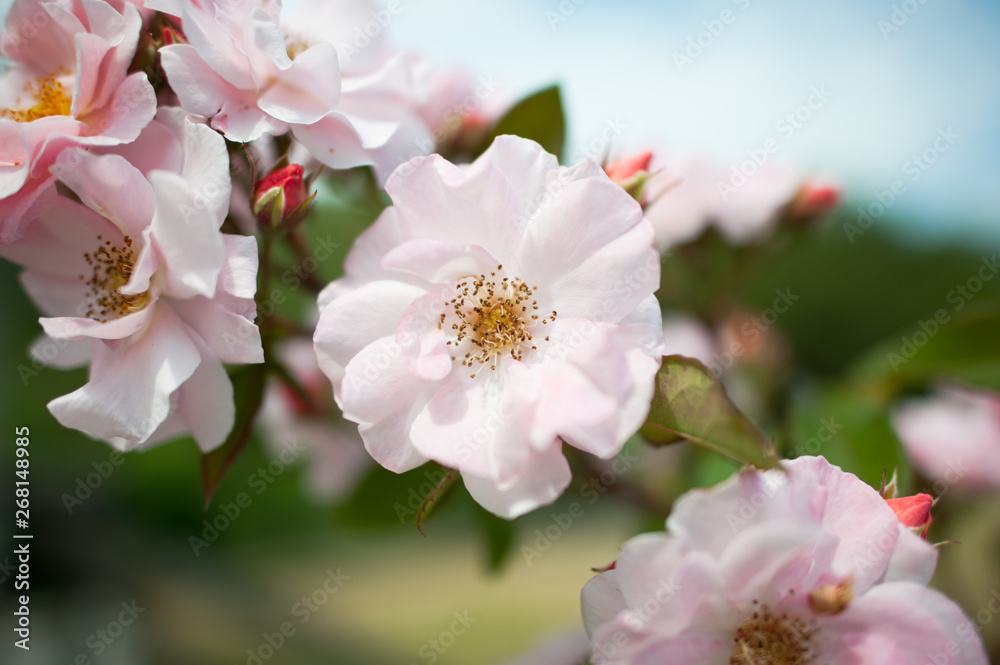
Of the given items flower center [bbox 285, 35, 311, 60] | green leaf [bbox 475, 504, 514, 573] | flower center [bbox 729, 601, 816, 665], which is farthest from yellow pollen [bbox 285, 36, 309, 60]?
flower center [bbox 729, 601, 816, 665]

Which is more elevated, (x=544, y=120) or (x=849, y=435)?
(x=544, y=120)

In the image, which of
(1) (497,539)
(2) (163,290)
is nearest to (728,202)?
(1) (497,539)

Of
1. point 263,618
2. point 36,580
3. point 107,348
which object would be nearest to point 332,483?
point 107,348

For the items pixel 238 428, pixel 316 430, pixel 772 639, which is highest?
pixel 772 639

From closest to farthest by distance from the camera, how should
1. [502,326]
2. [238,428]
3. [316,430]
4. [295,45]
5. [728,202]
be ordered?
1. [502,326]
2. [238,428]
3. [295,45]
4. [728,202]
5. [316,430]

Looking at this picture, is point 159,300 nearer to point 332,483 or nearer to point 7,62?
point 7,62

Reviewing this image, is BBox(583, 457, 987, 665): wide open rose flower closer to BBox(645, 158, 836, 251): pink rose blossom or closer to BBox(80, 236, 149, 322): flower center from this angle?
BBox(80, 236, 149, 322): flower center

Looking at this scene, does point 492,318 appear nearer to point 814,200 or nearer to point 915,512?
point 915,512
